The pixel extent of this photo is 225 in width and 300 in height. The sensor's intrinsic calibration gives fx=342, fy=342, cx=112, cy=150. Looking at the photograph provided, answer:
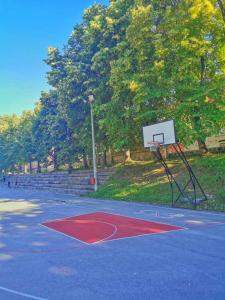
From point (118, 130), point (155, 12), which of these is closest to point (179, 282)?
point (118, 130)

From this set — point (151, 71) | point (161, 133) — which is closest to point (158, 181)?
point (161, 133)

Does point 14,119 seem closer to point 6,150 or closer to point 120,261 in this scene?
point 6,150

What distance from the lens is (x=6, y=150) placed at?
186 feet

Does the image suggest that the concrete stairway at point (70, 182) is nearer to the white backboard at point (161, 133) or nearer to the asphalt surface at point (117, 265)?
the white backboard at point (161, 133)

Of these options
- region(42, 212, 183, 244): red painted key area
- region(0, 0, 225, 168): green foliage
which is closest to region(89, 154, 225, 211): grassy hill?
region(0, 0, 225, 168): green foliage

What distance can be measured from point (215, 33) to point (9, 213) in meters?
15.0

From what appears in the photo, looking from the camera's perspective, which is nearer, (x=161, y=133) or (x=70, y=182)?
(x=161, y=133)

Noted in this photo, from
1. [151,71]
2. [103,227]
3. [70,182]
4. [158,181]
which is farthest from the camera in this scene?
[70,182]

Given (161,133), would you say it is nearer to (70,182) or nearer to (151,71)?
(151,71)

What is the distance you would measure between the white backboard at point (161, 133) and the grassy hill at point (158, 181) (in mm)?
2996

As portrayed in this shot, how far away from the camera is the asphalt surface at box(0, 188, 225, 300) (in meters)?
5.79

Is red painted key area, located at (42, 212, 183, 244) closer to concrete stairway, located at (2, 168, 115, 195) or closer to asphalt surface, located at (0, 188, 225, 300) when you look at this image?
asphalt surface, located at (0, 188, 225, 300)

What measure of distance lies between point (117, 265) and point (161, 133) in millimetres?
10538

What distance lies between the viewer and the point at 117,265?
7.35 metres
